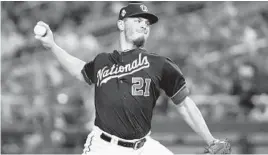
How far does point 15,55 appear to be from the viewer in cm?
1012

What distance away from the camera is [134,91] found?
3680mm

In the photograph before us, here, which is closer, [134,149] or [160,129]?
[134,149]

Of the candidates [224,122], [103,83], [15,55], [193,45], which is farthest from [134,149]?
Answer: [15,55]

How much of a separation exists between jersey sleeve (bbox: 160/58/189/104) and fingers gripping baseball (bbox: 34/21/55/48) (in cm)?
96

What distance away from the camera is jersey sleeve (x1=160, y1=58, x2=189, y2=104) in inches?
145

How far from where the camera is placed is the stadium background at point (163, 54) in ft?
27.0

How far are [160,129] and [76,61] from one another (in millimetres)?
4230

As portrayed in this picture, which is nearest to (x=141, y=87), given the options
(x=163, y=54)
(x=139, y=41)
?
(x=139, y=41)

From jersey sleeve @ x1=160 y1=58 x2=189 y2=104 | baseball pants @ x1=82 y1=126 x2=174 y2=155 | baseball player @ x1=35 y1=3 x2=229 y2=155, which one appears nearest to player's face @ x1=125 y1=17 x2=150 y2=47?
baseball player @ x1=35 y1=3 x2=229 y2=155

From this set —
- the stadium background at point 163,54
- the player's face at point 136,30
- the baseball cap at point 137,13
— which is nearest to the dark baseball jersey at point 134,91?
the player's face at point 136,30

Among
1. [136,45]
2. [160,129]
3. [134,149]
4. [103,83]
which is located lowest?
[160,129]

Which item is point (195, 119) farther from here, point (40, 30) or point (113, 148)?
point (40, 30)

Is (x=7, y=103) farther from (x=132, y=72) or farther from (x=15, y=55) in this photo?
(x=132, y=72)

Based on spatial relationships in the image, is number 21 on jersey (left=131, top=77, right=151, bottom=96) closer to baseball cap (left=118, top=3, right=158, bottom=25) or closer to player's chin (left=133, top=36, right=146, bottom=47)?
player's chin (left=133, top=36, right=146, bottom=47)
